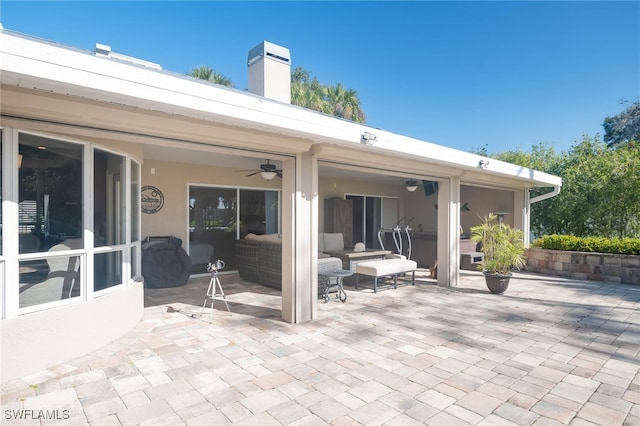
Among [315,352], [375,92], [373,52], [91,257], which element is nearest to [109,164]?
[91,257]

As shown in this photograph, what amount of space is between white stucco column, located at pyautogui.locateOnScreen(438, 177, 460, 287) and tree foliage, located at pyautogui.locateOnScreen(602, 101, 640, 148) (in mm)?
18593

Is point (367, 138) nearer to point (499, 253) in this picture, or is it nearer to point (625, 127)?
point (499, 253)

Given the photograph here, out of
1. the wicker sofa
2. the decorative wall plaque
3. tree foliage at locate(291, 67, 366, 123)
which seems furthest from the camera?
tree foliage at locate(291, 67, 366, 123)

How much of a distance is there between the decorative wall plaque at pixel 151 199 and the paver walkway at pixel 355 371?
2.63 metres

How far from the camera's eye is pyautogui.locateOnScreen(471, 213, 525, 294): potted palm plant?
644 cm

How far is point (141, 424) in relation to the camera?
234 cm

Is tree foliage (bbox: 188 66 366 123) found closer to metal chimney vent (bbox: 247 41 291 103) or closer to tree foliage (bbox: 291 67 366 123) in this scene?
tree foliage (bbox: 291 67 366 123)

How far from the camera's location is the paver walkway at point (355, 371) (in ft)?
8.23

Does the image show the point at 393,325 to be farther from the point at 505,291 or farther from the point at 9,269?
the point at 9,269

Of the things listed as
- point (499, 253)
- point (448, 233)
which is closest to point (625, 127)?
point (448, 233)

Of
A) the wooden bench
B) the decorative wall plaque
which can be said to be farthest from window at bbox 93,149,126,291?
the wooden bench

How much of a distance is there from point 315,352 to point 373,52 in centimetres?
1372

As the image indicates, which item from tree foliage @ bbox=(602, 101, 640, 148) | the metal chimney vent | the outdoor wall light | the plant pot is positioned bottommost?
the plant pot
